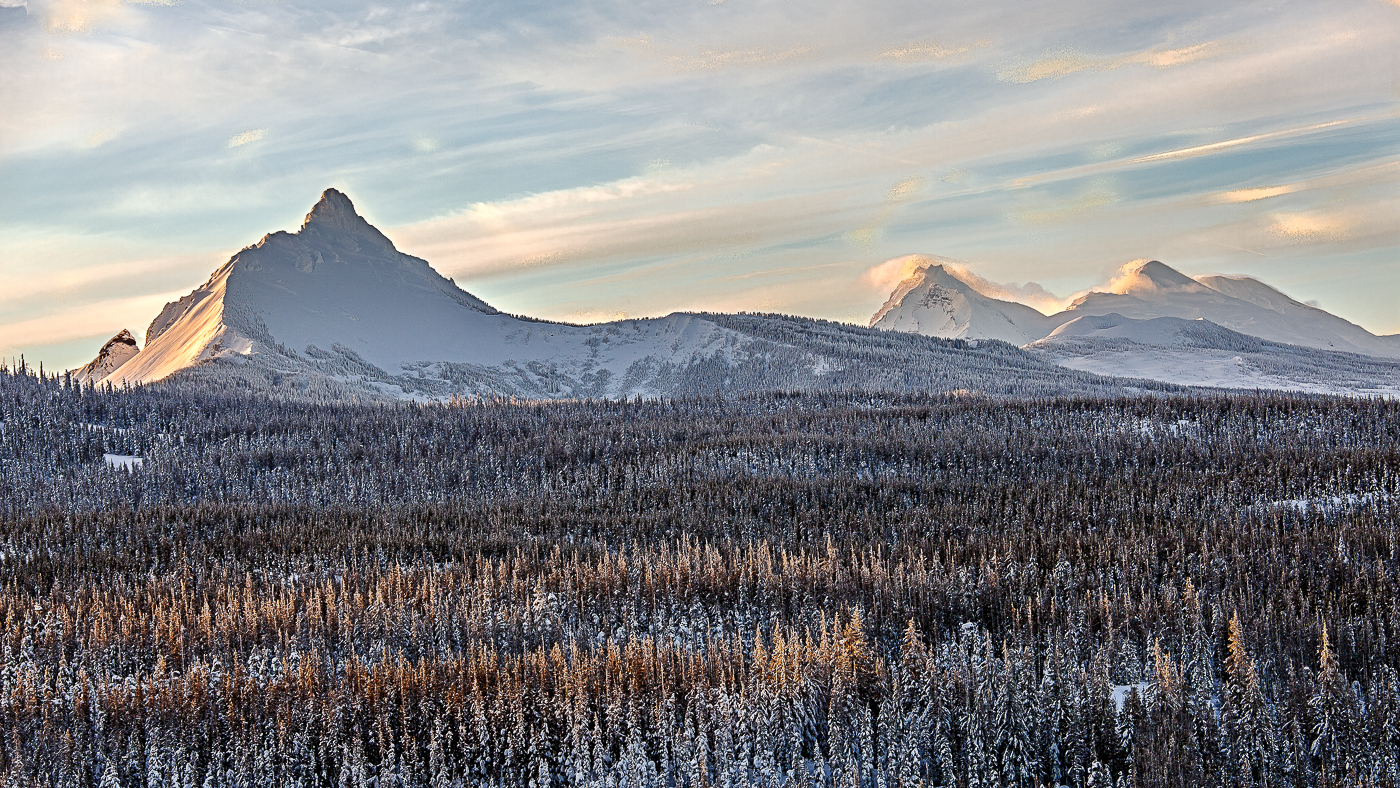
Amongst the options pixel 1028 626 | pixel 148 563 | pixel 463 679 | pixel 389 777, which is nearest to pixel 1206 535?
pixel 1028 626

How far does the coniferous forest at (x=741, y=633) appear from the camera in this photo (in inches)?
1198

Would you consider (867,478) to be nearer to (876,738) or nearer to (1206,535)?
(1206,535)

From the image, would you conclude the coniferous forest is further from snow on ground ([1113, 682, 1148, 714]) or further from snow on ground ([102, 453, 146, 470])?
snow on ground ([102, 453, 146, 470])

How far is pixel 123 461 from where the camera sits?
5251 inches

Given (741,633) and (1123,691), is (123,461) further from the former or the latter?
(1123,691)

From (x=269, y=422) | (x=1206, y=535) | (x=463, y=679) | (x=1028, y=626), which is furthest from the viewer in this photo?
(x=269, y=422)

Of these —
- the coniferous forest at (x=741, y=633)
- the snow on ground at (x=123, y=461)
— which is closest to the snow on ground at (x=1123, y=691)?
the coniferous forest at (x=741, y=633)

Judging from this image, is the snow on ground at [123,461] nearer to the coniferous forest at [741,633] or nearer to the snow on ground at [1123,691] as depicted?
the coniferous forest at [741,633]

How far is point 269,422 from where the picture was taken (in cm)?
14962

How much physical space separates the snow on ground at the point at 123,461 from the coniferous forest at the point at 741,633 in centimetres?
2983

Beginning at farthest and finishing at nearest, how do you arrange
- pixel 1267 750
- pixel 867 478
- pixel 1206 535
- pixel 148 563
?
pixel 867 478
pixel 148 563
pixel 1206 535
pixel 1267 750

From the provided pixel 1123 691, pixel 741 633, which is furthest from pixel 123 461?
pixel 1123 691

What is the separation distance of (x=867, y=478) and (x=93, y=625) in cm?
7372

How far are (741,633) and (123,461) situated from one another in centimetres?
11951
